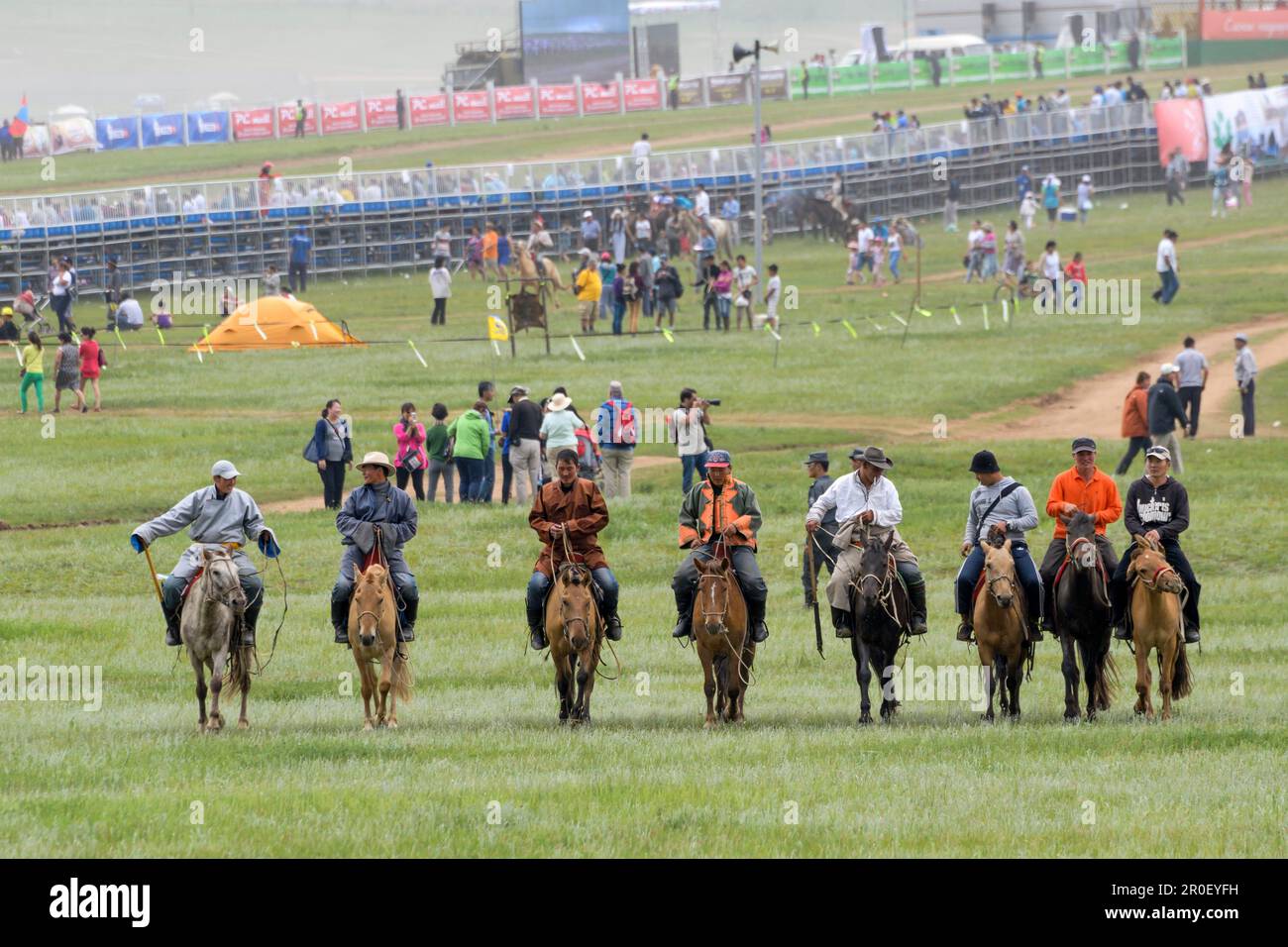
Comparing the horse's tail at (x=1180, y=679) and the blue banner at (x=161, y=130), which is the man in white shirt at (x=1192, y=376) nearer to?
the horse's tail at (x=1180, y=679)

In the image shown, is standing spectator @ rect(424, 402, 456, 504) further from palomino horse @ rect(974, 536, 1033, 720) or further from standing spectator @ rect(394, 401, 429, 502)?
palomino horse @ rect(974, 536, 1033, 720)

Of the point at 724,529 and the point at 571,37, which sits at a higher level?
the point at 571,37

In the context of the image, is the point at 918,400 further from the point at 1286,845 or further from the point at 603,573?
the point at 1286,845

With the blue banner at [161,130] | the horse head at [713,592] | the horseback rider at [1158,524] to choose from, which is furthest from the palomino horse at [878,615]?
the blue banner at [161,130]

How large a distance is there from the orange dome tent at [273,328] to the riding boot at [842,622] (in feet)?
105

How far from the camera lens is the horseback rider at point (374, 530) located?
17.1 metres

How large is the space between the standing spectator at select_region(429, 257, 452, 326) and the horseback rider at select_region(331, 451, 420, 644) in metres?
33.2

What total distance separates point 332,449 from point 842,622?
1444 centimetres

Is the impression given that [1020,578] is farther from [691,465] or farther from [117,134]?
[117,134]

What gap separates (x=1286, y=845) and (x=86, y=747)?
944 cm

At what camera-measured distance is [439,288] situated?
50.5m

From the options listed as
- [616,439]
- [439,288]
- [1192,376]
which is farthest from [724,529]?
[439,288]

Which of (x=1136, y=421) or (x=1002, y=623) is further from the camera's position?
(x=1136, y=421)

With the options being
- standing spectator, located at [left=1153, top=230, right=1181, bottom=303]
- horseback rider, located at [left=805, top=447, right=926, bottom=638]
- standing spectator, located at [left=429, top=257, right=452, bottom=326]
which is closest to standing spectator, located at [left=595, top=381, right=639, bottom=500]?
horseback rider, located at [left=805, top=447, right=926, bottom=638]
